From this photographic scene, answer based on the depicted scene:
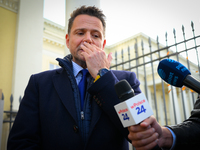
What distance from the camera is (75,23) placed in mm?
2049

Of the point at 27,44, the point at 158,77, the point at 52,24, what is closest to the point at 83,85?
the point at 27,44

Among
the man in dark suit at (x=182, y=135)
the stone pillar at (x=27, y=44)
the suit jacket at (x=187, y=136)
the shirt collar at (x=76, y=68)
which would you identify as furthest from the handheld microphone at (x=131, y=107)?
the stone pillar at (x=27, y=44)

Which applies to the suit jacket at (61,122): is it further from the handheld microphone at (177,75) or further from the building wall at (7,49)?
the building wall at (7,49)

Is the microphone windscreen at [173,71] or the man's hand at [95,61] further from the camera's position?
the man's hand at [95,61]

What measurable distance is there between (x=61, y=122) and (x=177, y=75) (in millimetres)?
993

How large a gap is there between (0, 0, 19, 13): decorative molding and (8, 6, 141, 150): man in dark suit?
6.42 meters

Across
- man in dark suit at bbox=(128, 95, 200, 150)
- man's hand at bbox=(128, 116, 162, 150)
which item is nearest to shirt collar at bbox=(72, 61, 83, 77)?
man in dark suit at bbox=(128, 95, 200, 150)

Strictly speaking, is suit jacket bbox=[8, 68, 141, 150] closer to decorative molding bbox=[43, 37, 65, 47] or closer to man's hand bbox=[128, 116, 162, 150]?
man's hand bbox=[128, 116, 162, 150]

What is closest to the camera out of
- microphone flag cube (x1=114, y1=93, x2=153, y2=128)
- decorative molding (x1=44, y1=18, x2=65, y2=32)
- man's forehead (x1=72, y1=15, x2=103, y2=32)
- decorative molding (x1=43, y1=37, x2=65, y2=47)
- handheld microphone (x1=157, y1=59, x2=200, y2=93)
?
microphone flag cube (x1=114, y1=93, x2=153, y2=128)

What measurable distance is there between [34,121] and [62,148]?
1.16 feet

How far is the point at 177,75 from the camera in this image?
3.70 feet

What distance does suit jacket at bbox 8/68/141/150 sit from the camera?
129 cm

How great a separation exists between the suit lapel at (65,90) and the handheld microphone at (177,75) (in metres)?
0.78

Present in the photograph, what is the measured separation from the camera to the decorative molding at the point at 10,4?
6.76 meters
